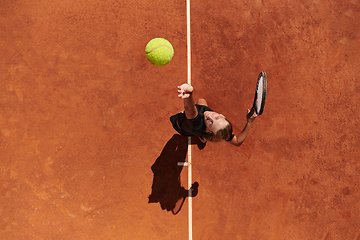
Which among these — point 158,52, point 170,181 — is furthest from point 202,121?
point 170,181

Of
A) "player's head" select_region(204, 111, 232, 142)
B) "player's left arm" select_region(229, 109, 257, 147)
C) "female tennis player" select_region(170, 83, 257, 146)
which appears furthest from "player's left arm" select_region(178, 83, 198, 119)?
"player's left arm" select_region(229, 109, 257, 147)

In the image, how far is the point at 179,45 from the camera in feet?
16.7

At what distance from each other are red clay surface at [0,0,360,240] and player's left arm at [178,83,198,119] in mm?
1713

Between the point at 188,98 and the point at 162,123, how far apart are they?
→ 2.00 m

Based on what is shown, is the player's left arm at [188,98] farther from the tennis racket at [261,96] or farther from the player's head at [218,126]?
the tennis racket at [261,96]

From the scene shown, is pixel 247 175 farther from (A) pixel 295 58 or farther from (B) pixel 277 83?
(A) pixel 295 58

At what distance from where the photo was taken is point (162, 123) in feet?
16.1

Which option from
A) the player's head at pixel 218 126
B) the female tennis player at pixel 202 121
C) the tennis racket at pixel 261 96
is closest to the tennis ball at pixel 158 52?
the female tennis player at pixel 202 121

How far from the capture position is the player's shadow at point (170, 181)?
4.82 m

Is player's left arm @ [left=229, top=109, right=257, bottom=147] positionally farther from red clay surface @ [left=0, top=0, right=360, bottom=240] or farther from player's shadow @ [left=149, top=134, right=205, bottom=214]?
player's shadow @ [left=149, top=134, right=205, bottom=214]

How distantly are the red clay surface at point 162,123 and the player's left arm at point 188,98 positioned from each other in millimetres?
1713

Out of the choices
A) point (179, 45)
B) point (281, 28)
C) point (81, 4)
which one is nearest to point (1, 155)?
point (81, 4)

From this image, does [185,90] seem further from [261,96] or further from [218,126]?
[261,96]

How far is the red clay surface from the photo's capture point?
477 centimetres
